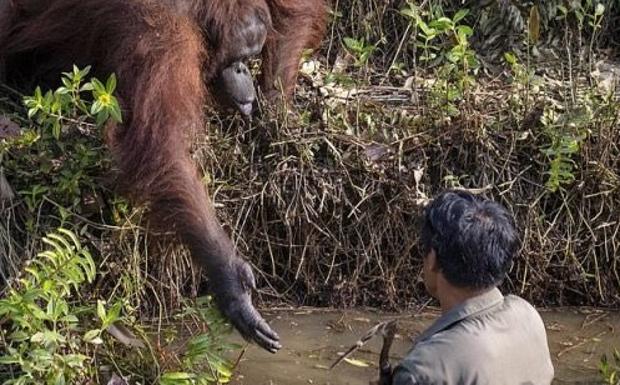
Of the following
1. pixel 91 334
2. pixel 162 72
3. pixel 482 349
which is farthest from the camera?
pixel 162 72

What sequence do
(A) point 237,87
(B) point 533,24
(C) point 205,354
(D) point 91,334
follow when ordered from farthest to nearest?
(B) point 533,24, (A) point 237,87, (C) point 205,354, (D) point 91,334

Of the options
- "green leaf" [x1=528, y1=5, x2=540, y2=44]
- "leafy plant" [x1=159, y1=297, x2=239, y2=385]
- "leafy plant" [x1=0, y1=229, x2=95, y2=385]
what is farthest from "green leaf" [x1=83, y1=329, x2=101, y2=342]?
"green leaf" [x1=528, y1=5, x2=540, y2=44]

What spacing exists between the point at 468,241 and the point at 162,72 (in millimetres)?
1727

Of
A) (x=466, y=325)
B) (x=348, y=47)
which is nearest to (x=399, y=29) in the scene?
(x=348, y=47)

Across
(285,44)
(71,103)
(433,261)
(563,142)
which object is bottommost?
(563,142)

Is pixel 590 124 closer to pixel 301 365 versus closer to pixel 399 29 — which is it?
pixel 399 29

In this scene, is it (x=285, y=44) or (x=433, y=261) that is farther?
(x=285, y=44)

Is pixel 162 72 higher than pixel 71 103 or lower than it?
higher

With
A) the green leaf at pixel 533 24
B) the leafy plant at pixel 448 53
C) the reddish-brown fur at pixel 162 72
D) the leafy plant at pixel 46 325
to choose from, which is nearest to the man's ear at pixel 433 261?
the reddish-brown fur at pixel 162 72

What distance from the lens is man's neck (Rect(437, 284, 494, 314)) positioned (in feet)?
8.73

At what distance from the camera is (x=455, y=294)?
2676mm

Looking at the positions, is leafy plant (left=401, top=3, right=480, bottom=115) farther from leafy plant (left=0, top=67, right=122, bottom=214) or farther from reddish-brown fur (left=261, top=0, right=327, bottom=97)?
leafy plant (left=0, top=67, right=122, bottom=214)

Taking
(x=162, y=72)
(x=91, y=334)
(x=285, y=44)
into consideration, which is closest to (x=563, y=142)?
(x=285, y=44)

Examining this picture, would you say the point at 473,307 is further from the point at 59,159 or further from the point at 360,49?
the point at 360,49
